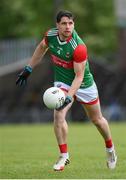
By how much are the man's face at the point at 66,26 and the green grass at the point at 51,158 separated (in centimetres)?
201

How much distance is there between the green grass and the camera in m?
12.3

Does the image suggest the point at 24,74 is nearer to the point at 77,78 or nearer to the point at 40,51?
the point at 40,51

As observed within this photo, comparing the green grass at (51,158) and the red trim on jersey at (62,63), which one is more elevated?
the red trim on jersey at (62,63)

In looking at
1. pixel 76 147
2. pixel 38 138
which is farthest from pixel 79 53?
pixel 38 138

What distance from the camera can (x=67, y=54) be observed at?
12688mm

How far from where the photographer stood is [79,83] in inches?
494

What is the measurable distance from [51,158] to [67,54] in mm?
3662

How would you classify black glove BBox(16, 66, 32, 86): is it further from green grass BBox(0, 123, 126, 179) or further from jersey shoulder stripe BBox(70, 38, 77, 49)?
green grass BBox(0, 123, 126, 179)

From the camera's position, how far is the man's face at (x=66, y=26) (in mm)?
12570

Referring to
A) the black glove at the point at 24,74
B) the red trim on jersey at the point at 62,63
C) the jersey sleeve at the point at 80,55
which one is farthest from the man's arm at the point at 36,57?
the jersey sleeve at the point at 80,55

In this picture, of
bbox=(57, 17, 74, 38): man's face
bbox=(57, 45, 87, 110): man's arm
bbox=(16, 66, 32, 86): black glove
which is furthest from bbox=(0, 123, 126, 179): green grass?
bbox=(57, 17, 74, 38): man's face

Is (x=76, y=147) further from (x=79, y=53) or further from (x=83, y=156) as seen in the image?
(x=79, y=53)

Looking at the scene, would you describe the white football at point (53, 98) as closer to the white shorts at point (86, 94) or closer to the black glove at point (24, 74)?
the white shorts at point (86, 94)

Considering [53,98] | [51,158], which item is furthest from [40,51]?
[51,158]
